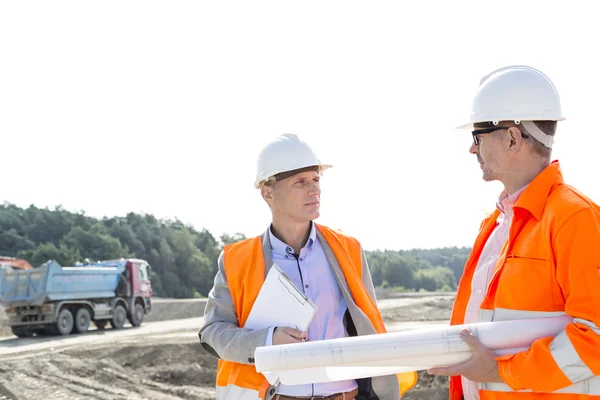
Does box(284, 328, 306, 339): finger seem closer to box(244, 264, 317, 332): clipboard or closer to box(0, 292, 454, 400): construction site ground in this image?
box(244, 264, 317, 332): clipboard

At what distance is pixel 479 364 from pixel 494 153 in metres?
0.83

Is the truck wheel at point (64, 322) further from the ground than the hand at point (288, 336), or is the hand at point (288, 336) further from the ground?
the hand at point (288, 336)

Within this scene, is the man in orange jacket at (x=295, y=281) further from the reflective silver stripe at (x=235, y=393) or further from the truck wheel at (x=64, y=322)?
the truck wheel at (x=64, y=322)

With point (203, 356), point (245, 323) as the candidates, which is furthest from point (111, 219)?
point (245, 323)

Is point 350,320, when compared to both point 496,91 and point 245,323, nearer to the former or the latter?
point 245,323

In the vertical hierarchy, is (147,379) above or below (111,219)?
below

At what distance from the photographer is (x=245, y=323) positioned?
3.46 metres

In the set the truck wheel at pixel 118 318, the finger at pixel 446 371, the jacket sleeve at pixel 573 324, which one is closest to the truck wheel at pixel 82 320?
the truck wheel at pixel 118 318

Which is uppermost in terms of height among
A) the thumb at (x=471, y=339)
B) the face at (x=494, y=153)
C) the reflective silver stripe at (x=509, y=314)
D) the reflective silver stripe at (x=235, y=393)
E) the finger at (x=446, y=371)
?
the face at (x=494, y=153)

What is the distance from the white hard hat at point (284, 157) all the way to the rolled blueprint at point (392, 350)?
1158 millimetres

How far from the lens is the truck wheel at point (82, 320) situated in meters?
21.0

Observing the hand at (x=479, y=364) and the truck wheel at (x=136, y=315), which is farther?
the truck wheel at (x=136, y=315)

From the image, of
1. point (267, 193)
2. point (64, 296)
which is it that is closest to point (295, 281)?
point (267, 193)

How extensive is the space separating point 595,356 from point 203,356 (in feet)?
48.2
